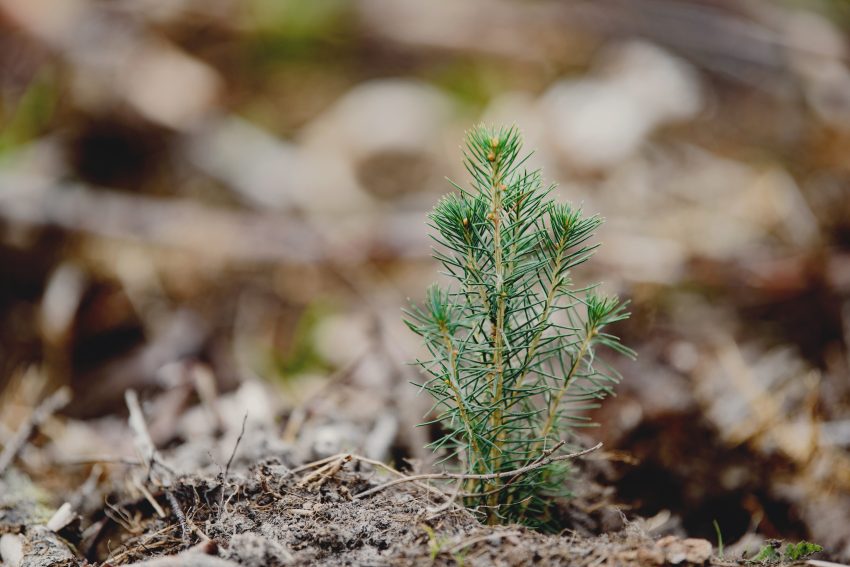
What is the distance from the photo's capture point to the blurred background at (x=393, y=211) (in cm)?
252

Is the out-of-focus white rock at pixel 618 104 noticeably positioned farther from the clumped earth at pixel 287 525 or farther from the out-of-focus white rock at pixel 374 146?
the clumped earth at pixel 287 525

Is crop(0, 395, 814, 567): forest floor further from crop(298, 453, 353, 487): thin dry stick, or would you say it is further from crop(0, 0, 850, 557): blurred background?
crop(0, 0, 850, 557): blurred background

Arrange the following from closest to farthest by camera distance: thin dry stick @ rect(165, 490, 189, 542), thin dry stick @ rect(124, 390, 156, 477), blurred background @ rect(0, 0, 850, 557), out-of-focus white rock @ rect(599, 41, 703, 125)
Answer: thin dry stick @ rect(165, 490, 189, 542) < thin dry stick @ rect(124, 390, 156, 477) < blurred background @ rect(0, 0, 850, 557) < out-of-focus white rock @ rect(599, 41, 703, 125)

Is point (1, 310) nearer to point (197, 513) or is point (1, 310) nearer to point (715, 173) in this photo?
point (197, 513)

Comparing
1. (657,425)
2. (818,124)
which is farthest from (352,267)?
(818,124)

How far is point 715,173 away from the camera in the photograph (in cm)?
509

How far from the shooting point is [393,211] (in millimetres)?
4766

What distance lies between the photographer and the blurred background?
→ 2.52m

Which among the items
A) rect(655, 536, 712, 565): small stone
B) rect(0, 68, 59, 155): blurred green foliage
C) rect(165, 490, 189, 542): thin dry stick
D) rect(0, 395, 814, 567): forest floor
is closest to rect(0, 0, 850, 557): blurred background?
rect(0, 68, 59, 155): blurred green foliage

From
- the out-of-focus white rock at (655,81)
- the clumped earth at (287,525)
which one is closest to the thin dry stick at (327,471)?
the clumped earth at (287,525)

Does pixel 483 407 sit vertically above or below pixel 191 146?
below

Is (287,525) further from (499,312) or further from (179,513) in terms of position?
(499,312)

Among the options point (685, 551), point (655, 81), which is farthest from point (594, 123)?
point (685, 551)

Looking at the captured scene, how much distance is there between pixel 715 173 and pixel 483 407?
410 centimetres
